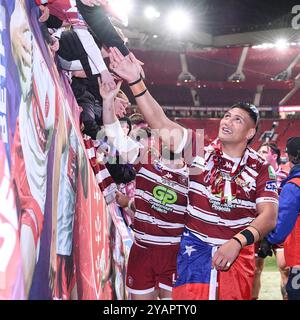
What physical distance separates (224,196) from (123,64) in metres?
0.99

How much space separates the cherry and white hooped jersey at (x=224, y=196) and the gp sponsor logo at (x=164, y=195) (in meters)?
0.34

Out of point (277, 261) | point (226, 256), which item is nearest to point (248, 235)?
point (226, 256)

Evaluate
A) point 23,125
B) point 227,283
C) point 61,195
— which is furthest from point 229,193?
point 23,125

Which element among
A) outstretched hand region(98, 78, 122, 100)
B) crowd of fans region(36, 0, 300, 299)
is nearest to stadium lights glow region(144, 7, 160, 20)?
crowd of fans region(36, 0, 300, 299)

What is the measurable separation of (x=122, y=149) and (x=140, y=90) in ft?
2.44

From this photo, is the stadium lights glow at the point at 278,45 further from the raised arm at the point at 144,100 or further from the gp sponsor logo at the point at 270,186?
the raised arm at the point at 144,100

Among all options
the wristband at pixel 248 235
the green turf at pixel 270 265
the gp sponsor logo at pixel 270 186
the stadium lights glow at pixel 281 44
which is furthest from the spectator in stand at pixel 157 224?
the stadium lights glow at pixel 281 44

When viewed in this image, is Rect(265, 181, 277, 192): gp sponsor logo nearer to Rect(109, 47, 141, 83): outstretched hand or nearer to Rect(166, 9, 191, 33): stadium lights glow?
Rect(109, 47, 141, 83): outstretched hand

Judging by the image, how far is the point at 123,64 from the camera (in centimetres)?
255

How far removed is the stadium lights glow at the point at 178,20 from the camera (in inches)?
727

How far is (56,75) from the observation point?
2.59 meters

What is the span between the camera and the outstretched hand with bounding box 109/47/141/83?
254 centimetres

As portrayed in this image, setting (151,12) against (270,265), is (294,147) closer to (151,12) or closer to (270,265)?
(270,265)
